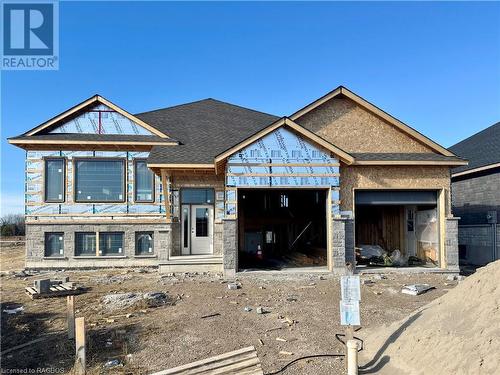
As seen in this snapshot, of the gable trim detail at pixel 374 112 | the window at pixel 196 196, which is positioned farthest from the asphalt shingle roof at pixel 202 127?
the gable trim detail at pixel 374 112

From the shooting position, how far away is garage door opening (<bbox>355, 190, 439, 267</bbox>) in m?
15.3

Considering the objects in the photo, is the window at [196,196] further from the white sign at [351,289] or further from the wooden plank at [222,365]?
the white sign at [351,289]

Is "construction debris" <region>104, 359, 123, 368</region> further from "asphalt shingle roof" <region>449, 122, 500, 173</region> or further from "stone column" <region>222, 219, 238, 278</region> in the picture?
"asphalt shingle roof" <region>449, 122, 500, 173</region>

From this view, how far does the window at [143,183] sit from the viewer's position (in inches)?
693

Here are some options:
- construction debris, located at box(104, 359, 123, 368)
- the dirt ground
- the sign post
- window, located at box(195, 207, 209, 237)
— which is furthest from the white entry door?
the sign post

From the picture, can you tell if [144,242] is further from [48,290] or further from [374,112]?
[374,112]

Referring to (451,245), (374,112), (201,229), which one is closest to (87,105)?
(201,229)

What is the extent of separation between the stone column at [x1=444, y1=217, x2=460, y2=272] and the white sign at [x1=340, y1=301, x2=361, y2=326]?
35.3 feet

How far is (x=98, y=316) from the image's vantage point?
9383 millimetres

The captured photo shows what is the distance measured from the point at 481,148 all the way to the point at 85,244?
21.3 m

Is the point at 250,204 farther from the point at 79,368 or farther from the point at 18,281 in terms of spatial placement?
the point at 79,368

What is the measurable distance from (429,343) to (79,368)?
5417 millimetres

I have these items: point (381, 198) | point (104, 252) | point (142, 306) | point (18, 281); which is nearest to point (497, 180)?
point (381, 198)

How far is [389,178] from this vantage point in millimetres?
15109
